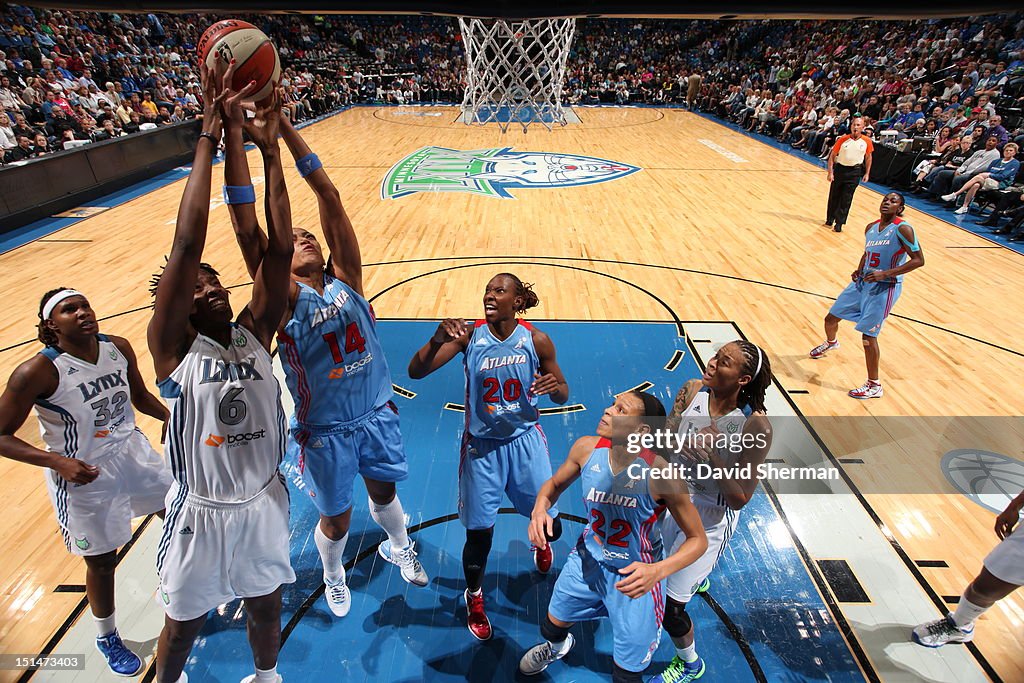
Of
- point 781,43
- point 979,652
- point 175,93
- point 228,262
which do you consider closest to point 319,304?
point 979,652

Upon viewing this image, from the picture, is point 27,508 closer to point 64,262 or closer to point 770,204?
point 64,262

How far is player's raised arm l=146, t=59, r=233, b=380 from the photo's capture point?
1641 millimetres

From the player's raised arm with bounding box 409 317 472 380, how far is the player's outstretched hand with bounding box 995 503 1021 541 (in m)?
2.60

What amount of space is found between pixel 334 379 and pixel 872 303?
4.43m

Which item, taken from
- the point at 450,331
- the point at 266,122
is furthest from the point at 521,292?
the point at 266,122

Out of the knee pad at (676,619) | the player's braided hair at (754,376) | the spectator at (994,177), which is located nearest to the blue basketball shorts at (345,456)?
the knee pad at (676,619)

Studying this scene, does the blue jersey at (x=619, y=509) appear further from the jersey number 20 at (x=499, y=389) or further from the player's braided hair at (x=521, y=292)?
the player's braided hair at (x=521, y=292)

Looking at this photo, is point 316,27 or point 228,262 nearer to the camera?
point 228,262

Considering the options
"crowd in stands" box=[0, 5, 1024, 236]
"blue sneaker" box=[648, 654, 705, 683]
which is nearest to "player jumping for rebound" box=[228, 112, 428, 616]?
"blue sneaker" box=[648, 654, 705, 683]

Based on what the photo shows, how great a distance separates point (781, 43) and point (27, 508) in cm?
2781

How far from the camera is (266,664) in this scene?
2.44 metres

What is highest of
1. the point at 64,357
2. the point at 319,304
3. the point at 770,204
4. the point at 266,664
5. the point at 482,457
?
the point at 319,304

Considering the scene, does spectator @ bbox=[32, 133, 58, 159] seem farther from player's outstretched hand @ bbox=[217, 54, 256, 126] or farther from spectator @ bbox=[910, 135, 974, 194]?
spectator @ bbox=[910, 135, 974, 194]

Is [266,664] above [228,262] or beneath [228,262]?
above
